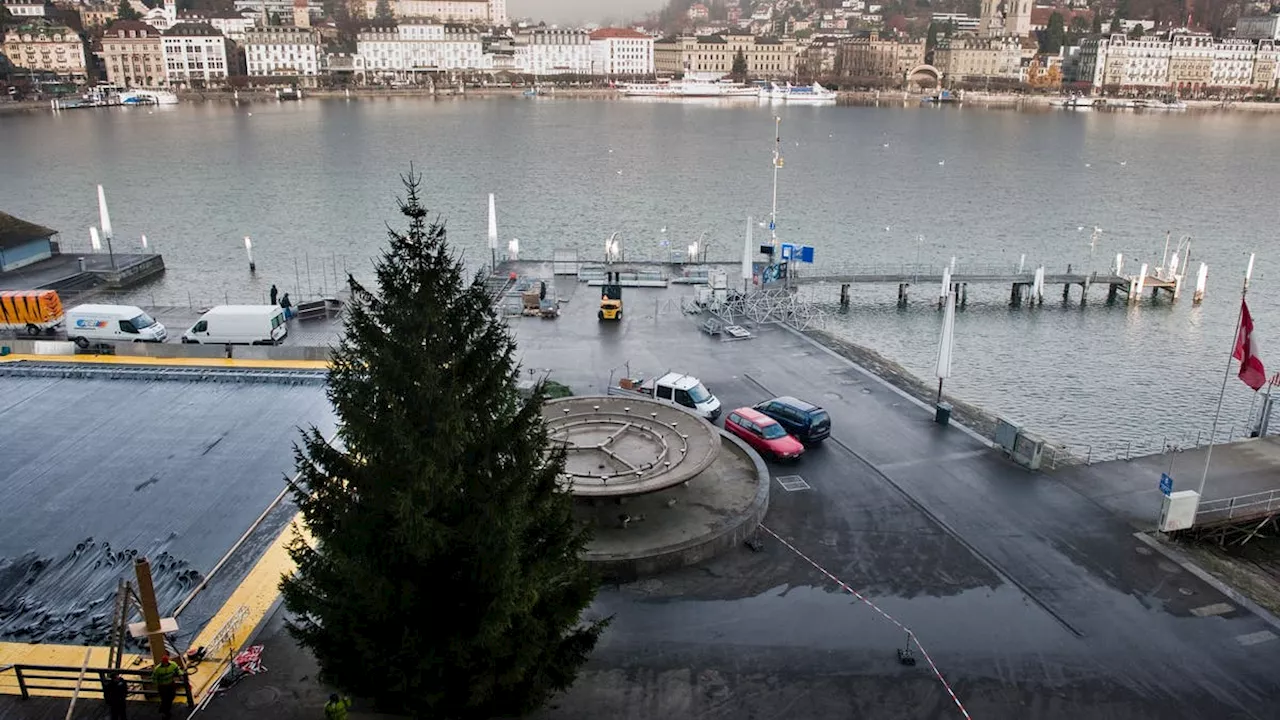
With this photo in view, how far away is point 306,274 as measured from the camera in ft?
179

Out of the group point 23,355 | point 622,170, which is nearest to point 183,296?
point 23,355

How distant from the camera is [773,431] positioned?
2295 cm

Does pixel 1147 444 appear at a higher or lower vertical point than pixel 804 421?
lower

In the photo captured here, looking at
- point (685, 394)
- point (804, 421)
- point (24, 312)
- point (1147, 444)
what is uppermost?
point (24, 312)

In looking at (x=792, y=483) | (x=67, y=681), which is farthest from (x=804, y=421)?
(x=67, y=681)

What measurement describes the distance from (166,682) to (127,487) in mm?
8587

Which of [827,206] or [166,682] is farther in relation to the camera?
[827,206]

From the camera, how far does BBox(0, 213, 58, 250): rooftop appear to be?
147 ft

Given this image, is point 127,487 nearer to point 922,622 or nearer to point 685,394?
point 685,394

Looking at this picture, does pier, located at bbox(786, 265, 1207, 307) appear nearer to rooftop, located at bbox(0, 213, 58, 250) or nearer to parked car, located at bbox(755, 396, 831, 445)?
parked car, located at bbox(755, 396, 831, 445)

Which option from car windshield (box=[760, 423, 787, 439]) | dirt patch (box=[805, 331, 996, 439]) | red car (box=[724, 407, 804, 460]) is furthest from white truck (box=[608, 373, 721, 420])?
dirt patch (box=[805, 331, 996, 439])

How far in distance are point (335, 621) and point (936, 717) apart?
30.6ft

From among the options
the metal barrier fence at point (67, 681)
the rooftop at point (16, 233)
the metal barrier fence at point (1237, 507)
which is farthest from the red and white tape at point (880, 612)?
the rooftop at point (16, 233)

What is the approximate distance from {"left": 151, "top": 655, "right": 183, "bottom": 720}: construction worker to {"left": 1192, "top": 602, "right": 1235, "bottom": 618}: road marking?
17900 mm
